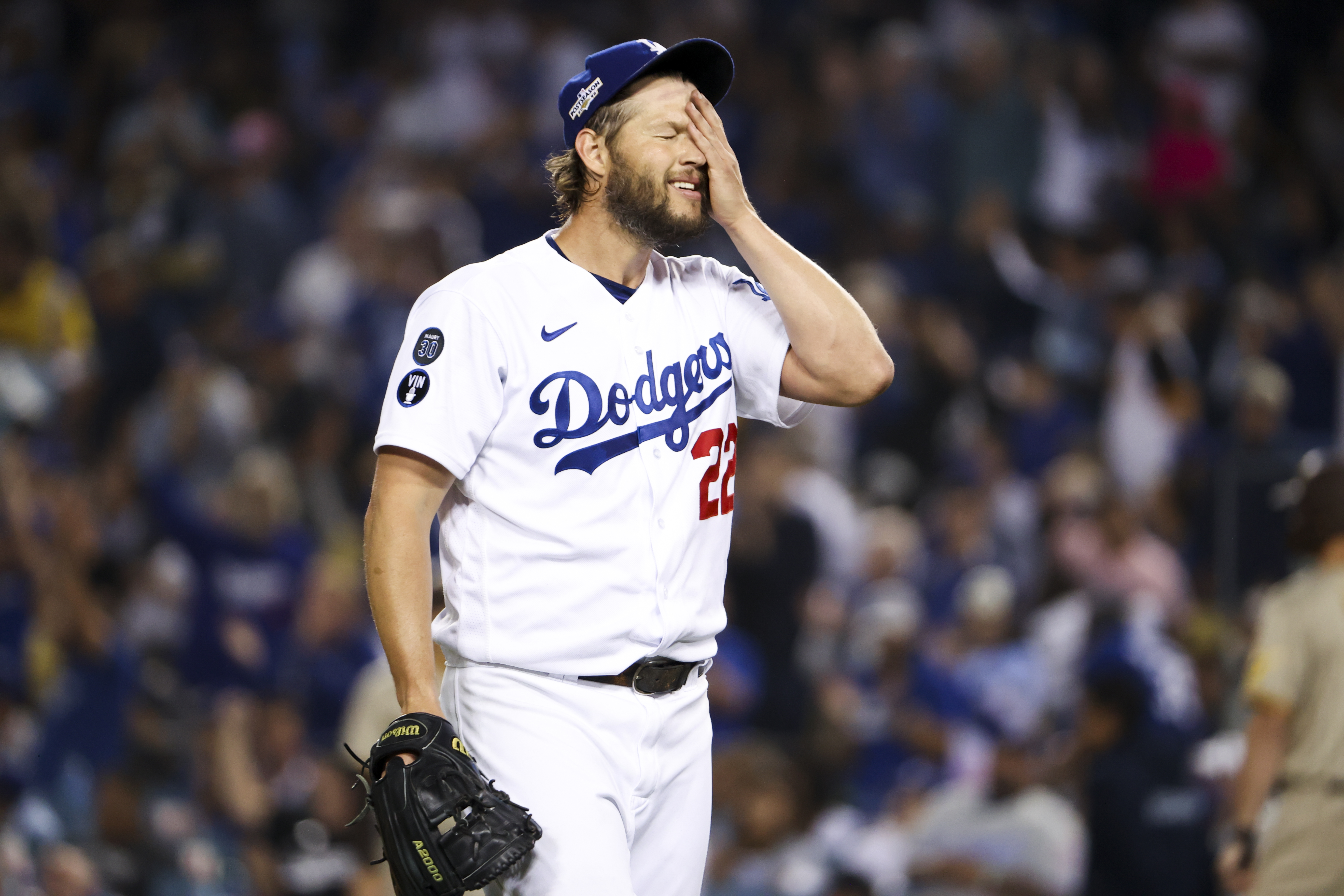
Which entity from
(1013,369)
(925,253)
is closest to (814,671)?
(1013,369)

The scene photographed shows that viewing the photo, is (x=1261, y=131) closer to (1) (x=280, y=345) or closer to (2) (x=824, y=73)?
(2) (x=824, y=73)

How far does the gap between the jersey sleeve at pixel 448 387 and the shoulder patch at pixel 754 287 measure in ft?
1.93

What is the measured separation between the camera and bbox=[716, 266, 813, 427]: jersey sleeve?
108 inches

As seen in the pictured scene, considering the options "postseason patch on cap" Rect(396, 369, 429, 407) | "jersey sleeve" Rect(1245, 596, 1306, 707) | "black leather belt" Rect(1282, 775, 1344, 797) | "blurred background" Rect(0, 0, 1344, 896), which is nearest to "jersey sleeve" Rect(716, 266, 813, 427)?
"postseason patch on cap" Rect(396, 369, 429, 407)

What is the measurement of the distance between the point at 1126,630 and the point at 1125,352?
2655mm

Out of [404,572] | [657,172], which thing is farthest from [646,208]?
[404,572]

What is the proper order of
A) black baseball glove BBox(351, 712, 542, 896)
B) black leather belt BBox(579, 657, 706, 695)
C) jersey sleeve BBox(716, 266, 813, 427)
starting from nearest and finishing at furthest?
black baseball glove BBox(351, 712, 542, 896) < black leather belt BBox(579, 657, 706, 695) < jersey sleeve BBox(716, 266, 813, 427)

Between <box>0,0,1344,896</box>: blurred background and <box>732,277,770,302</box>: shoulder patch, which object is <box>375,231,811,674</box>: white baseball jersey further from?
<box>0,0,1344,896</box>: blurred background

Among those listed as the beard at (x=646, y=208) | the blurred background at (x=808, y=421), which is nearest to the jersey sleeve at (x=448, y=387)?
the beard at (x=646, y=208)

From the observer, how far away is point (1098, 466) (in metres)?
6.86

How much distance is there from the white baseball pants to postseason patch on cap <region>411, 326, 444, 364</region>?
524 mm

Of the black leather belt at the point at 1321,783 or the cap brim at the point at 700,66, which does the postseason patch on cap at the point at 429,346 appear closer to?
the cap brim at the point at 700,66

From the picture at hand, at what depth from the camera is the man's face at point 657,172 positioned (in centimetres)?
260

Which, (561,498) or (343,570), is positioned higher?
(561,498)
